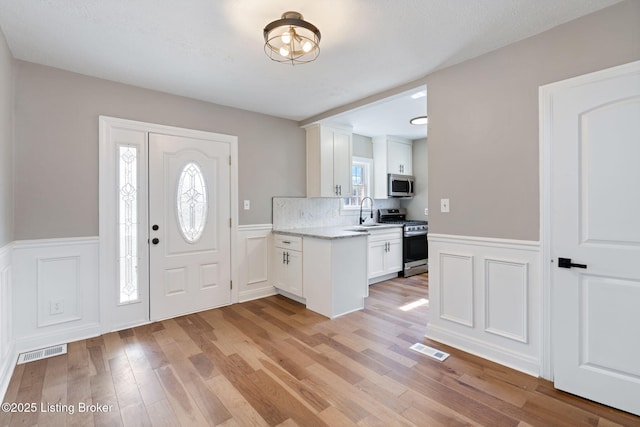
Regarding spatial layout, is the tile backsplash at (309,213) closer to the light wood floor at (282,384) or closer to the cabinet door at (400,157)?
the cabinet door at (400,157)

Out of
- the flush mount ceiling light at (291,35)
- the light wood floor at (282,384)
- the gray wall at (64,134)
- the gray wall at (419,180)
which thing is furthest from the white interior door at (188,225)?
the gray wall at (419,180)

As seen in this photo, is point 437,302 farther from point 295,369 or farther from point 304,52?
point 304,52

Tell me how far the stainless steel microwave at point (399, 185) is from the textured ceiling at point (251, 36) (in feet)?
8.85

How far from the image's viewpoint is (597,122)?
1.90m

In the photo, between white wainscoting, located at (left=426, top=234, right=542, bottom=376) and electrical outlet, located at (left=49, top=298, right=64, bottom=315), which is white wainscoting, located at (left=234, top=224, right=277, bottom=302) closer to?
electrical outlet, located at (left=49, top=298, right=64, bottom=315)

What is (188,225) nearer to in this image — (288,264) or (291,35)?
A: (288,264)

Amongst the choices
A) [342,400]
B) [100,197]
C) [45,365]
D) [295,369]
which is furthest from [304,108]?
[45,365]

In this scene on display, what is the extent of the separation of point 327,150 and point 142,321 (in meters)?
3.19

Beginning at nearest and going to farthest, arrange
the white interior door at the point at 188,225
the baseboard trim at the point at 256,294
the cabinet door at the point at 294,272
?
the white interior door at the point at 188,225
the cabinet door at the point at 294,272
the baseboard trim at the point at 256,294

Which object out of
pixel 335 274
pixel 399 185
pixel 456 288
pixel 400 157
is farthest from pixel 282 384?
pixel 400 157

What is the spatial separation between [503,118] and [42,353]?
4306 millimetres

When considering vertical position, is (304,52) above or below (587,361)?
above

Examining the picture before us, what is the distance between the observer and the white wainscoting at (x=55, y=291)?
261 cm

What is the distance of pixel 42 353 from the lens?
2572mm
